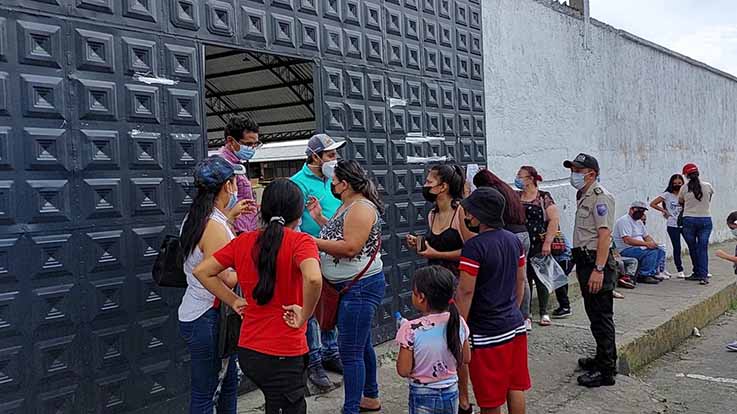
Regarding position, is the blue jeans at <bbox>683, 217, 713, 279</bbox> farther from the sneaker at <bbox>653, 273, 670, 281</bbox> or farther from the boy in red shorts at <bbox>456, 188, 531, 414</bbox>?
the boy in red shorts at <bbox>456, 188, 531, 414</bbox>

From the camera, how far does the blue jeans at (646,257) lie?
32.3 feet

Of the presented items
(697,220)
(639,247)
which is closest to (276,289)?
(639,247)

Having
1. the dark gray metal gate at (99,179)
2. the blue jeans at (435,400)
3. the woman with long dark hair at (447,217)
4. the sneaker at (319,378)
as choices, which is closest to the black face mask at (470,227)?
the woman with long dark hair at (447,217)

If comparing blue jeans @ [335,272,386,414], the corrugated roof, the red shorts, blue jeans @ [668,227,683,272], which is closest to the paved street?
blue jeans @ [668,227,683,272]

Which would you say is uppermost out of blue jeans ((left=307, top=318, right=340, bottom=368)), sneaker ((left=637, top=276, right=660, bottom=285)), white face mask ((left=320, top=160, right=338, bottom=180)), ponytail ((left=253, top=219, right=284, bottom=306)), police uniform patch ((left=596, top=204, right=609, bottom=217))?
white face mask ((left=320, top=160, right=338, bottom=180))

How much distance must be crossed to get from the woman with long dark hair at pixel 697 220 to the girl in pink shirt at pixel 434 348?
7.60 metres

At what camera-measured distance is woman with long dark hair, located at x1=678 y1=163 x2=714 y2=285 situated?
379 inches

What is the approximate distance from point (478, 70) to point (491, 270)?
171 inches

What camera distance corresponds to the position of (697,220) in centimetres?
970

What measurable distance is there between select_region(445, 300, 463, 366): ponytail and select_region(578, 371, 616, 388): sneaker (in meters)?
2.30

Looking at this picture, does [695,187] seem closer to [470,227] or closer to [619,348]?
[619,348]

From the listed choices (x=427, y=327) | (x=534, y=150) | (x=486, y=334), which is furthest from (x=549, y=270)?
(x=427, y=327)

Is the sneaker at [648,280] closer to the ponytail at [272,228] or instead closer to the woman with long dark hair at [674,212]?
the woman with long dark hair at [674,212]

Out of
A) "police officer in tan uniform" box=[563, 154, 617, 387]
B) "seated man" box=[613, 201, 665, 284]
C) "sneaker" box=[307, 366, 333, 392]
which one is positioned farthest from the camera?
"seated man" box=[613, 201, 665, 284]
